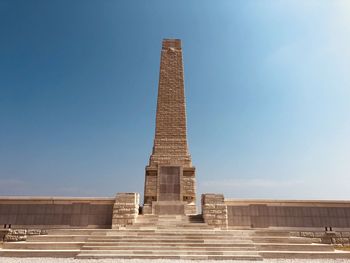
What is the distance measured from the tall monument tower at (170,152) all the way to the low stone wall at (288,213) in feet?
9.49

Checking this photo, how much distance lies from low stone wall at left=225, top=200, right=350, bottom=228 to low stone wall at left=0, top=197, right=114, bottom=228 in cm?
612

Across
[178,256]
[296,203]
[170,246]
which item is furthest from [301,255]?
[296,203]

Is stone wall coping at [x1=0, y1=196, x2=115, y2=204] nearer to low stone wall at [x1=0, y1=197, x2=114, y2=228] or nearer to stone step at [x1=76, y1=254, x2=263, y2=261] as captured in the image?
low stone wall at [x1=0, y1=197, x2=114, y2=228]

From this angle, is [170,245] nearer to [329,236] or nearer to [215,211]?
[215,211]

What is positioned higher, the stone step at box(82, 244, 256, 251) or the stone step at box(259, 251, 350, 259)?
the stone step at box(82, 244, 256, 251)

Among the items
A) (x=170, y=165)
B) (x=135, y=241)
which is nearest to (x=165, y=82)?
(x=170, y=165)

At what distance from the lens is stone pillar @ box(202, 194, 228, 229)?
512 inches

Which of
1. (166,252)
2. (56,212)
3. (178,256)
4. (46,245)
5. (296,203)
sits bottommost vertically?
(178,256)

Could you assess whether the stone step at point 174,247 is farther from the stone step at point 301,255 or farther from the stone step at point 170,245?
the stone step at point 301,255

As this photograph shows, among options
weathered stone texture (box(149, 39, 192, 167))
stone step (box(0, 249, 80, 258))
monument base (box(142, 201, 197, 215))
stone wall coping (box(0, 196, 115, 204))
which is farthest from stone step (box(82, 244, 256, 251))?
weathered stone texture (box(149, 39, 192, 167))

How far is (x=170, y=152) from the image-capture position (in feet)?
57.1

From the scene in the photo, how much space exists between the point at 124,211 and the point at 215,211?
4239 mm

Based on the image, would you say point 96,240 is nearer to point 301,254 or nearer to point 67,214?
point 67,214

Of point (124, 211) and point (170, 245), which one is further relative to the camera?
point (124, 211)
